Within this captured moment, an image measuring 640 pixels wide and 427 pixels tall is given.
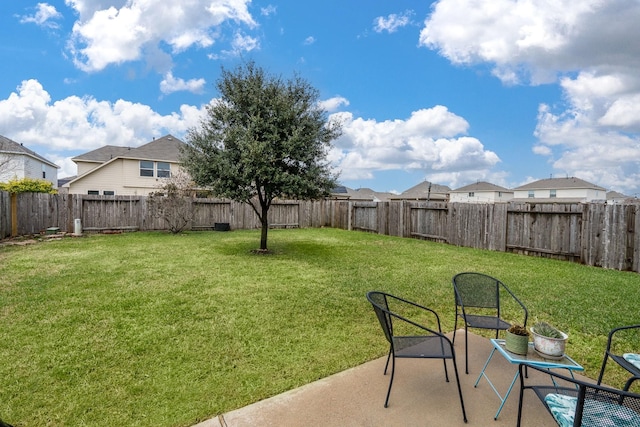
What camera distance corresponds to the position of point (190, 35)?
13117mm

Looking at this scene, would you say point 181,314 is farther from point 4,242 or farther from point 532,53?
point 532,53

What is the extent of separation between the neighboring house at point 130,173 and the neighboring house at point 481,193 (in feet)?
120

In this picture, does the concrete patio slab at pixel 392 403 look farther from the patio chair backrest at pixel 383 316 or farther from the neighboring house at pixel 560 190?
the neighboring house at pixel 560 190

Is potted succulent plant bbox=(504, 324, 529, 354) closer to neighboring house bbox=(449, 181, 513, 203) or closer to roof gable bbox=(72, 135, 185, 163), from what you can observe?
roof gable bbox=(72, 135, 185, 163)

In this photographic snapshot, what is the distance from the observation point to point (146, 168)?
23.2 meters

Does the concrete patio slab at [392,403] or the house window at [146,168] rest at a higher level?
the house window at [146,168]

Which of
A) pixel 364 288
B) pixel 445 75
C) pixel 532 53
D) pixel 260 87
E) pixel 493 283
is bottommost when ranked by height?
pixel 364 288

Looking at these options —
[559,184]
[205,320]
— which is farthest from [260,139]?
[559,184]

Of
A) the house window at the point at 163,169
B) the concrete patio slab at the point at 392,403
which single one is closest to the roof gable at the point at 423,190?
the house window at the point at 163,169

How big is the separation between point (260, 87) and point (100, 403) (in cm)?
824

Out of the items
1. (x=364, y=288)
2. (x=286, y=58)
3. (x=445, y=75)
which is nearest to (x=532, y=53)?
(x=445, y=75)

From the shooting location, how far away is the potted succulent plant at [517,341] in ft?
7.55

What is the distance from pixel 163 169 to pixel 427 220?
1902cm

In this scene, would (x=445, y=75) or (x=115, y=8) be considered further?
(x=445, y=75)
